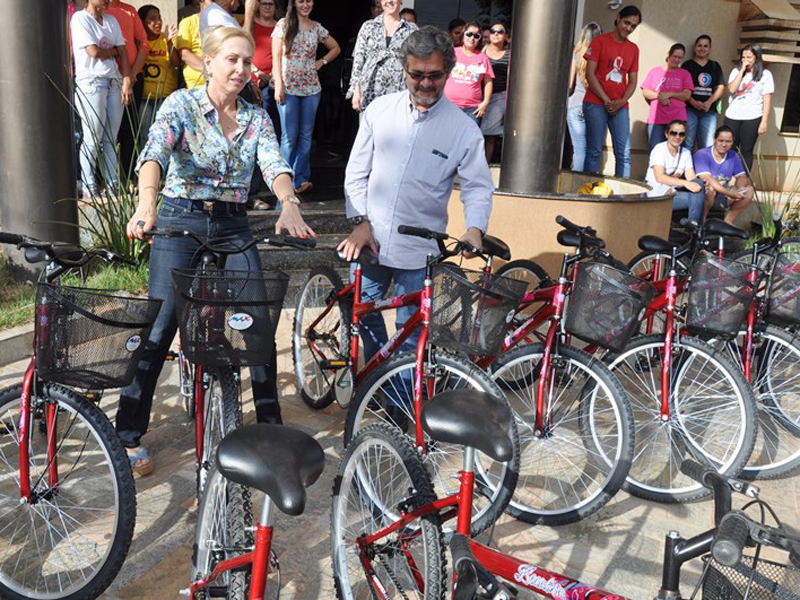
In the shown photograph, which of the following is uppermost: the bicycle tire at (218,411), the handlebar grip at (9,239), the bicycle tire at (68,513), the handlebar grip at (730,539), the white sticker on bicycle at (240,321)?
the handlebar grip at (9,239)

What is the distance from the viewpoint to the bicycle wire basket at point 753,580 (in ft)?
5.22

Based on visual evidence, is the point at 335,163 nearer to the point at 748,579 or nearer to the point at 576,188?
the point at 576,188

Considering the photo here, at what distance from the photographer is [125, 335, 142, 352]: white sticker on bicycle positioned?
2.94 m

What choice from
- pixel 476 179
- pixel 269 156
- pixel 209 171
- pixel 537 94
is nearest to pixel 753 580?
pixel 269 156

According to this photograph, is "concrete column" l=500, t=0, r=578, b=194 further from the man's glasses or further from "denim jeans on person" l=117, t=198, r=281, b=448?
"denim jeans on person" l=117, t=198, r=281, b=448

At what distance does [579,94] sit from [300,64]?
3356 millimetres

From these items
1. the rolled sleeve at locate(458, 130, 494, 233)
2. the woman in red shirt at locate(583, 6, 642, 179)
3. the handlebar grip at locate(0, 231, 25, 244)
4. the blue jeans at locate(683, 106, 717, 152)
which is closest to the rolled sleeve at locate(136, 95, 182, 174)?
the handlebar grip at locate(0, 231, 25, 244)

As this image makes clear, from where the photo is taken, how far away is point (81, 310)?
2.79 meters

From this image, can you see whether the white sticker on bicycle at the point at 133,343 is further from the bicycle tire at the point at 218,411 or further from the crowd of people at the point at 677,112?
the crowd of people at the point at 677,112

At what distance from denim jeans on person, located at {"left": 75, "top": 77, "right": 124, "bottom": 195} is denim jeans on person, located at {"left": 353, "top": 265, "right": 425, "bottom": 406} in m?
2.80

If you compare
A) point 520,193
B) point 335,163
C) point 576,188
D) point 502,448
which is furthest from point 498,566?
point 335,163

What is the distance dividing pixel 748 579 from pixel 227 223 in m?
2.69

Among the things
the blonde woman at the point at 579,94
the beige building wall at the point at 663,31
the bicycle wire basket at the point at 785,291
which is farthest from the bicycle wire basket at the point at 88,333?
the beige building wall at the point at 663,31

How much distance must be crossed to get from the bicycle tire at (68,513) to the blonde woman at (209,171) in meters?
0.41
